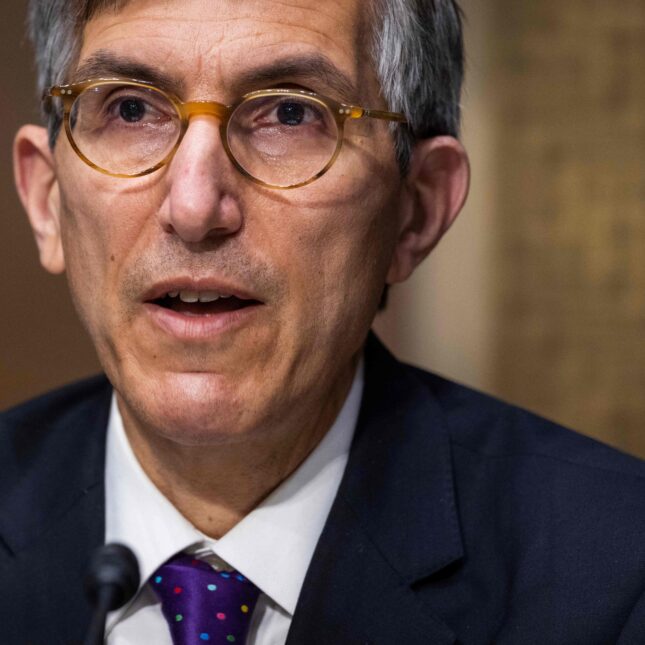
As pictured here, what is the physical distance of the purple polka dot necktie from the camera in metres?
1.45

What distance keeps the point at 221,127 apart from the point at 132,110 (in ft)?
0.50

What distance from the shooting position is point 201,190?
1.33m

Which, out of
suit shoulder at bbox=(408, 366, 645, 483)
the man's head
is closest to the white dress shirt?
the man's head

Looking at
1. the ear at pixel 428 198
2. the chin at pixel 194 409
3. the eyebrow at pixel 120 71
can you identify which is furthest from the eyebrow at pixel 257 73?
Answer: the chin at pixel 194 409

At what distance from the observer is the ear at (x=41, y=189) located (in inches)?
66.2

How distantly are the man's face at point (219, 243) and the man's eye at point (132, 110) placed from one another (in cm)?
6

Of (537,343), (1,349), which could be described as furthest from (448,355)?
(1,349)

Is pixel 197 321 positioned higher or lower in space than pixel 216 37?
lower

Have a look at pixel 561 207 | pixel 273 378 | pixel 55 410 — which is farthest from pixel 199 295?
pixel 561 207

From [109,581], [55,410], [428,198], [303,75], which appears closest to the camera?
[109,581]

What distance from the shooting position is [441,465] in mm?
1640

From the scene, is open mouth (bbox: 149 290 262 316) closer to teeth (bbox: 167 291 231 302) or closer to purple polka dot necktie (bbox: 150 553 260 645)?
teeth (bbox: 167 291 231 302)

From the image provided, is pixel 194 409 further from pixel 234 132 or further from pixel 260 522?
pixel 234 132

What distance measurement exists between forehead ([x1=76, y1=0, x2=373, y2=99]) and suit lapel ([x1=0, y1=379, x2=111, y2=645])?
0.60 metres
